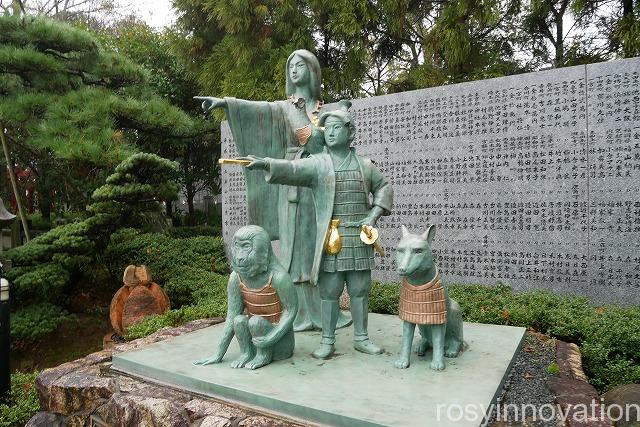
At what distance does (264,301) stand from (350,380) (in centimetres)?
68

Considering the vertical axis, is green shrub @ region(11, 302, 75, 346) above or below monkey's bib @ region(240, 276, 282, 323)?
below

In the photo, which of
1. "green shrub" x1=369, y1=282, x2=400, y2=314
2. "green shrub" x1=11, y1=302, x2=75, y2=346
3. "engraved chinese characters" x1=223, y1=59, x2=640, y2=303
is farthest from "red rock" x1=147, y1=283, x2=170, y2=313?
"engraved chinese characters" x1=223, y1=59, x2=640, y2=303

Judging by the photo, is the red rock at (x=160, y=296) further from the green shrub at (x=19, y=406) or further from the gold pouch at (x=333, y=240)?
the gold pouch at (x=333, y=240)

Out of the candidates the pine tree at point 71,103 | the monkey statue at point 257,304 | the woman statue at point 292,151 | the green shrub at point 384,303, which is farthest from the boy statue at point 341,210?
the pine tree at point 71,103

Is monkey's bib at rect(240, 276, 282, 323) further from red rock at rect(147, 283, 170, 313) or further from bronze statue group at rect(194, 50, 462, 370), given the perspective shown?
red rock at rect(147, 283, 170, 313)

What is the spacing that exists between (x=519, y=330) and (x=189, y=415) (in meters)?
2.48

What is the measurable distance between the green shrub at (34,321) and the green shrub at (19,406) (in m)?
1.78

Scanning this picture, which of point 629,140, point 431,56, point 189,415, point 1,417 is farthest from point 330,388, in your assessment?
→ point 431,56

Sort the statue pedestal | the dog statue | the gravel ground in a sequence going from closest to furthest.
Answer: the statue pedestal, the gravel ground, the dog statue

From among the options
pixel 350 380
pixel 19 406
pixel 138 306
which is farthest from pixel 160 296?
pixel 350 380

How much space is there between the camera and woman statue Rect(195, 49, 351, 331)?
3459 mm

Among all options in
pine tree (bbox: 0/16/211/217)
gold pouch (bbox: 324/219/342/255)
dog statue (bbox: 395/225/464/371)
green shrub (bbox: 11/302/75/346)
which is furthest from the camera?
pine tree (bbox: 0/16/211/217)

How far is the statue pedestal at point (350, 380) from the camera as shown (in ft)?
6.89

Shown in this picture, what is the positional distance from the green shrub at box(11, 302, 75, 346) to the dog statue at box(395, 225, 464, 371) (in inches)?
203
